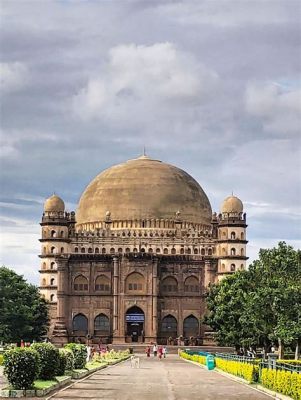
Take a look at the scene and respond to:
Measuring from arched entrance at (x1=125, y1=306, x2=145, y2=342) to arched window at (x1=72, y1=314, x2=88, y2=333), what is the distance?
5.07 metres

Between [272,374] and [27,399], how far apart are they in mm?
9425

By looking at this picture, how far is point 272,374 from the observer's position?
31594mm

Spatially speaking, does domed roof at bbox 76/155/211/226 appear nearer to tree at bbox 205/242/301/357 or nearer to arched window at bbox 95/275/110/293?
arched window at bbox 95/275/110/293

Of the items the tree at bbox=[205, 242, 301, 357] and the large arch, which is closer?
the tree at bbox=[205, 242, 301, 357]

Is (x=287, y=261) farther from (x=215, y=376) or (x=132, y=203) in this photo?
(x=132, y=203)

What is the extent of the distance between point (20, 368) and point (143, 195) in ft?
296

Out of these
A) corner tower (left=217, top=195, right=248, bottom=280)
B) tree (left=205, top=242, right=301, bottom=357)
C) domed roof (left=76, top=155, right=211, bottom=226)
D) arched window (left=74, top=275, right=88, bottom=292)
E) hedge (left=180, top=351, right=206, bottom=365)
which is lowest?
hedge (left=180, top=351, right=206, bottom=365)

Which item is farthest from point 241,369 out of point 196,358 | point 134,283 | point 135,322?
point 134,283

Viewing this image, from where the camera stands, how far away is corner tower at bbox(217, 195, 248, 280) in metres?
109

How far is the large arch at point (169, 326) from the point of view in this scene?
108312 mm

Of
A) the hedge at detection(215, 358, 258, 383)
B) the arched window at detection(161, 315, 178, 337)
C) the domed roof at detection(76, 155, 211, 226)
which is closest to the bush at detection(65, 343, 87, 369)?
the hedge at detection(215, 358, 258, 383)

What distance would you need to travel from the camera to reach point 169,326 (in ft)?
357

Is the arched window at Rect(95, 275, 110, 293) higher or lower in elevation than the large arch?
higher

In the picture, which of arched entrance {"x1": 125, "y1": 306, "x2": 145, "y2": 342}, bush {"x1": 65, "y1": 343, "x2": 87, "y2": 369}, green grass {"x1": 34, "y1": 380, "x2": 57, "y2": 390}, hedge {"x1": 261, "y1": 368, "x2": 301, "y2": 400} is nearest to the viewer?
hedge {"x1": 261, "y1": 368, "x2": 301, "y2": 400}
